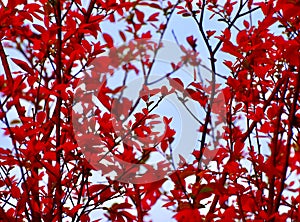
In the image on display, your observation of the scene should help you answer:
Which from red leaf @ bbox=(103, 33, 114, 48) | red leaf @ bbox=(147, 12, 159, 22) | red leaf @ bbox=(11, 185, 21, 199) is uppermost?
red leaf @ bbox=(147, 12, 159, 22)

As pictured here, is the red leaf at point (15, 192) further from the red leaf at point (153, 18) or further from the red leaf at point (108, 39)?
the red leaf at point (153, 18)

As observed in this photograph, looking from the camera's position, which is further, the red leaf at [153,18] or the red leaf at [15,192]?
the red leaf at [153,18]

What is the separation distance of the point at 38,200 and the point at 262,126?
46.3 inches

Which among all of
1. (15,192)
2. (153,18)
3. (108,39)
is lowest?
(15,192)

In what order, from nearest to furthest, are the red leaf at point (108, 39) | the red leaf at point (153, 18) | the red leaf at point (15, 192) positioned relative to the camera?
the red leaf at point (15, 192) → the red leaf at point (108, 39) → the red leaf at point (153, 18)

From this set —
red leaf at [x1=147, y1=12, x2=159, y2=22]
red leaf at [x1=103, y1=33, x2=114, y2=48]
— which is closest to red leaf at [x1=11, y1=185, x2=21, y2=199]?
red leaf at [x1=103, y1=33, x2=114, y2=48]

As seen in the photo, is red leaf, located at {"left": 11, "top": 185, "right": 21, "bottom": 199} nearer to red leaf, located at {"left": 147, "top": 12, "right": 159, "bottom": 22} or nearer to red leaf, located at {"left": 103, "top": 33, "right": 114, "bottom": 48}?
red leaf, located at {"left": 103, "top": 33, "right": 114, "bottom": 48}

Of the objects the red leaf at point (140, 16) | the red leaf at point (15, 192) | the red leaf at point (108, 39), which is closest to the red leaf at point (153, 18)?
the red leaf at point (140, 16)

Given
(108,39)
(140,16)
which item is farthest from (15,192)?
(140,16)

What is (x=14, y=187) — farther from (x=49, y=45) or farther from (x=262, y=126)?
(x=262, y=126)

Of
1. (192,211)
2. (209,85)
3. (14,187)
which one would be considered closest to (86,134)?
(14,187)

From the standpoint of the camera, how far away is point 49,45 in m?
1.96

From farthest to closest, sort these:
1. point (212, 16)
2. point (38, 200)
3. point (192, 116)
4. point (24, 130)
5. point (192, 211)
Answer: point (212, 16), point (192, 116), point (38, 200), point (24, 130), point (192, 211)

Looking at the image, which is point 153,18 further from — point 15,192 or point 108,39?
point 15,192
